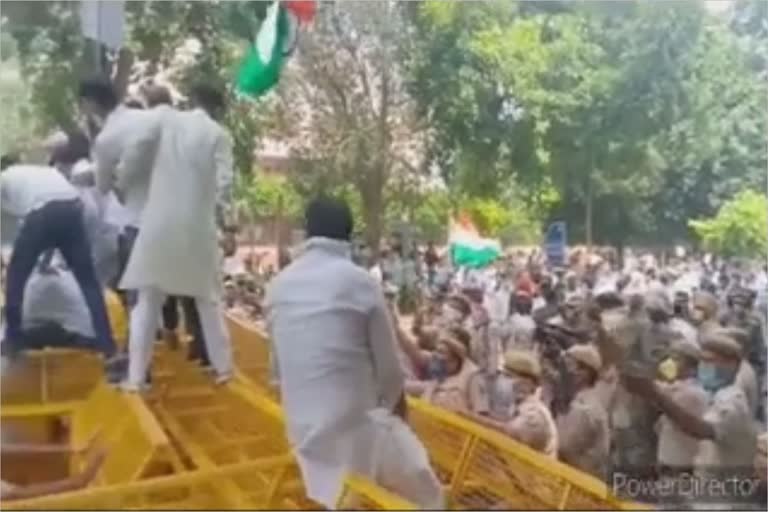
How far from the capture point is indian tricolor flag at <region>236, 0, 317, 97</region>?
189 cm

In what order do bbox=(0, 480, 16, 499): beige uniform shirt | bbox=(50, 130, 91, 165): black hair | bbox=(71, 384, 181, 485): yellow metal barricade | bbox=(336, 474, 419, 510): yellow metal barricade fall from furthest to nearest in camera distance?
bbox=(50, 130, 91, 165): black hair → bbox=(71, 384, 181, 485): yellow metal barricade → bbox=(0, 480, 16, 499): beige uniform shirt → bbox=(336, 474, 419, 510): yellow metal barricade

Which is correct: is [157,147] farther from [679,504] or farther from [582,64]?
[679,504]

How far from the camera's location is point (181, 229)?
195cm

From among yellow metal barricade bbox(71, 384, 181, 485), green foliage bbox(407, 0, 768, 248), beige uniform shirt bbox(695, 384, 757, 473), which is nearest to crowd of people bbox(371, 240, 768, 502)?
beige uniform shirt bbox(695, 384, 757, 473)

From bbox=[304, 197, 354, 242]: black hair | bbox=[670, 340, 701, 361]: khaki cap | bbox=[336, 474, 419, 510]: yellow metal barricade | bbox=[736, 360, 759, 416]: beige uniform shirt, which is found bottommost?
bbox=[336, 474, 419, 510]: yellow metal barricade

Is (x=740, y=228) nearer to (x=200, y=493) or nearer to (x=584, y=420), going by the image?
(x=584, y=420)

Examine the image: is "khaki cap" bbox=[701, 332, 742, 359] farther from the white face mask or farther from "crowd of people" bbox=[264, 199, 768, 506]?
the white face mask

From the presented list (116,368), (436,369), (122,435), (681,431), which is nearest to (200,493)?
(122,435)

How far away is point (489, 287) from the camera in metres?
1.96

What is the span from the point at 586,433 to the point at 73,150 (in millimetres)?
804

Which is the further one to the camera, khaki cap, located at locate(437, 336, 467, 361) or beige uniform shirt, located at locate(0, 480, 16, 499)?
khaki cap, located at locate(437, 336, 467, 361)

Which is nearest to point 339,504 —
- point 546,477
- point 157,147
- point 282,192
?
point 546,477

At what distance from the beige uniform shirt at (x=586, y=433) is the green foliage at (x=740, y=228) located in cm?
27

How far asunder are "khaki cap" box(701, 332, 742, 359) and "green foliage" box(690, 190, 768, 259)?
114 millimetres
